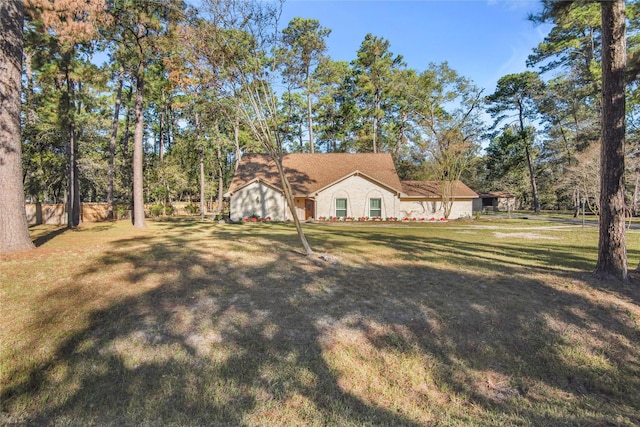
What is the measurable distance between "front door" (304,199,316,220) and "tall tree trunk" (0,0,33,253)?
1831cm

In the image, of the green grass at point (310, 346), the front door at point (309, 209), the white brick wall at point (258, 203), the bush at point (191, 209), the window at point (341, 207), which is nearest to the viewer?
the green grass at point (310, 346)

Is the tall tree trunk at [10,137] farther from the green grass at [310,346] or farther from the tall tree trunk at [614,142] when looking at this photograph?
the tall tree trunk at [614,142]

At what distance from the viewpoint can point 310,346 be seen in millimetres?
4055

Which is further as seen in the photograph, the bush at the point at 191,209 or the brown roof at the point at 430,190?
the bush at the point at 191,209

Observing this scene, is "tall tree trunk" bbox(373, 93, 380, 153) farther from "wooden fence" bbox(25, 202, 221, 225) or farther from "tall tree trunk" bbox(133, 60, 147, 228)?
"wooden fence" bbox(25, 202, 221, 225)

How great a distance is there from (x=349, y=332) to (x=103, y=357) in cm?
319

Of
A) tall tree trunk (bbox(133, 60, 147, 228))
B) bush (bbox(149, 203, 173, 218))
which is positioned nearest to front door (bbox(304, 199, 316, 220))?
tall tree trunk (bbox(133, 60, 147, 228))

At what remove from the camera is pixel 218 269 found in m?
6.63

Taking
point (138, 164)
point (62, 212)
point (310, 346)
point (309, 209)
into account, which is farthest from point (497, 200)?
point (62, 212)

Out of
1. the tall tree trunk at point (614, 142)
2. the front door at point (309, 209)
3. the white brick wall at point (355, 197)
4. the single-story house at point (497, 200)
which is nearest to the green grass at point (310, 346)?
the tall tree trunk at point (614, 142)

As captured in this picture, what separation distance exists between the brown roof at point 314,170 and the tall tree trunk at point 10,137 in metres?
15.6

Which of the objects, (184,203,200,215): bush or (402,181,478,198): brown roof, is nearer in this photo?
(402,181,478,198): brown roof

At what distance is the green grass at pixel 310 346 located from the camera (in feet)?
10.3

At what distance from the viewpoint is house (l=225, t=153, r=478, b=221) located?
77.7 ft
